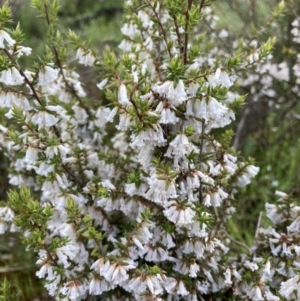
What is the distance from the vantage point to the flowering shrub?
211cm

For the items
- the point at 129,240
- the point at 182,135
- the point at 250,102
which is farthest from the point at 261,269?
the point at 250,102

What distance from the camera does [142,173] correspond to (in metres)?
2.56

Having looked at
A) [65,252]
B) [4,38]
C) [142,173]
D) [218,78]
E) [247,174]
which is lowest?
[65,252]

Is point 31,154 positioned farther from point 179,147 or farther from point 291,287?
point 291,287

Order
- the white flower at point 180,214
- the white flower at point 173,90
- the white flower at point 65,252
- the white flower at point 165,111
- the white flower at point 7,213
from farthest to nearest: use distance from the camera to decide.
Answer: the white flower at point 7,213 → the white flower at point 65,252 → the white flower at point 180,214 → the white flower at point 165,111 → the white flower at point 173,90

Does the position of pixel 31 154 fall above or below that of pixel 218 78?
below

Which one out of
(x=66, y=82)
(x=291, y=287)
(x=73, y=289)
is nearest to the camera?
(x=291, y=287)

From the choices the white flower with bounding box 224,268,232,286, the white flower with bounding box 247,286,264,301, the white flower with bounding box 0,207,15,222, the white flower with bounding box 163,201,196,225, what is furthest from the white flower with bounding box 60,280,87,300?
the white flower with bounding box 247,286,264,301

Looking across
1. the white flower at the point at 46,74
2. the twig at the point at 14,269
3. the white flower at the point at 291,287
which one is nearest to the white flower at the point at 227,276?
the white flower at the point at 291,287

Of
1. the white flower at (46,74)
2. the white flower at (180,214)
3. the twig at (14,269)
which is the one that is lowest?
the twig at (14,269)

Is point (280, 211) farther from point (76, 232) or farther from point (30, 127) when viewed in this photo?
point (30, 127)

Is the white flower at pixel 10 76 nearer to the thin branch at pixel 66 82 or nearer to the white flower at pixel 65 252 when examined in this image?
the thin branch at pixel 66 82

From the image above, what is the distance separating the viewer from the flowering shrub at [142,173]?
2109 mm

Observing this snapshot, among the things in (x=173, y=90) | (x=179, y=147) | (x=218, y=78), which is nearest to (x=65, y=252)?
(x=179, y=147)
